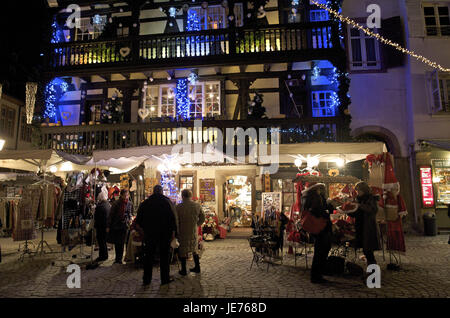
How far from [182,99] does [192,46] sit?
91.0 inches

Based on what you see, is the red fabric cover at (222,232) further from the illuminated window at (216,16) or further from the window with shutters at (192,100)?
the illuminated window at (216,16)

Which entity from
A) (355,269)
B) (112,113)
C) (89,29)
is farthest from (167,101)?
(355,269)

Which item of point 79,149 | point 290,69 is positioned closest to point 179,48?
point 290,69

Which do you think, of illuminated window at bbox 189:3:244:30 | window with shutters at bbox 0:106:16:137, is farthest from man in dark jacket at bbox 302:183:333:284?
window with shutters at bbox 0:106:16:137

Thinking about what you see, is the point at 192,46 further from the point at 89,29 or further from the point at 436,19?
the point at 436,19

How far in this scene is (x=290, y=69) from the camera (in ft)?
40.2

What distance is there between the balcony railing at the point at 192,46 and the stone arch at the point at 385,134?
379 cm

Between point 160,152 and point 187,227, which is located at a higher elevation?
point 160,152

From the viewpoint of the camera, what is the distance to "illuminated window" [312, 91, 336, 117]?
12.2 metres

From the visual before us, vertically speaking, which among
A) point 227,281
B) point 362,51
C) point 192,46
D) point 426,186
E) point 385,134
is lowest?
point 227,281

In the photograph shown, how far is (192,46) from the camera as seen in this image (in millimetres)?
12148

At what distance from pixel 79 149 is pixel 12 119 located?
26.2 ft

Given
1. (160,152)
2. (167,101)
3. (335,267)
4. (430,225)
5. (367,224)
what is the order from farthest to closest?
(167,101), (430,225), (160,152), (335,267), (367,224)
